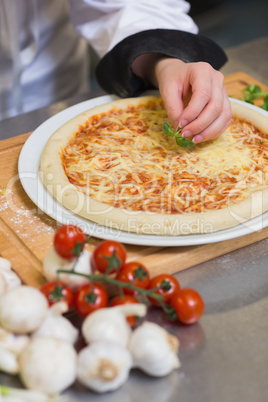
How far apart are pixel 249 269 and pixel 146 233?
10.3 inches

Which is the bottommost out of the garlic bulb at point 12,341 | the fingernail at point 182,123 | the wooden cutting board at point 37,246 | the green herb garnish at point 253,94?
the green herb garnish at point 253,94

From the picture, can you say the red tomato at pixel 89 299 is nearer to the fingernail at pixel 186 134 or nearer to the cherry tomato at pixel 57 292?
the cherry tomato at pixel 57 292

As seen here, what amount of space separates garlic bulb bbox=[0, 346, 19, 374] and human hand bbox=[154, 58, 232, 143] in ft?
2.63

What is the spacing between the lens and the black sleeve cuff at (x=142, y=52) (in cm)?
181

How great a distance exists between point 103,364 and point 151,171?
0.69m

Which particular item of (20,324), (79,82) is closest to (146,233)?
(20,324)

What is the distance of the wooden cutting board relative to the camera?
128 centimetres

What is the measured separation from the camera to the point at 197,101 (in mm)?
1540

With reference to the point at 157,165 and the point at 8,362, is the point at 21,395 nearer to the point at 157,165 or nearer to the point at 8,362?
the point at 8,362

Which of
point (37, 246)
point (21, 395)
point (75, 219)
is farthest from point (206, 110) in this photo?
point (21, 395)

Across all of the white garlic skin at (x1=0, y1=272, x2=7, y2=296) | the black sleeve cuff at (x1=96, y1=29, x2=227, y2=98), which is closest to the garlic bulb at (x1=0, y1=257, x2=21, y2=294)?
the white garlic skin at (x1=0, y1=272, x2=7, y2=296)

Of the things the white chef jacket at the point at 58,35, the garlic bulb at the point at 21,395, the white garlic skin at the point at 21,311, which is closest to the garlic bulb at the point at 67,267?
the white garlic skin at the point at 21,311

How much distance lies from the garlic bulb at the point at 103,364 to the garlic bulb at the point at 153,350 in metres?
0.03

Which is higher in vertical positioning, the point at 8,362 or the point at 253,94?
the point at 8,362
